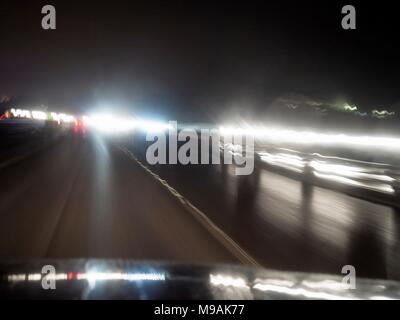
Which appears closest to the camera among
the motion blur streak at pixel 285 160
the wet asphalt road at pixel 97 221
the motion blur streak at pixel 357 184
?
the wet asphalt road at pixel 97 221

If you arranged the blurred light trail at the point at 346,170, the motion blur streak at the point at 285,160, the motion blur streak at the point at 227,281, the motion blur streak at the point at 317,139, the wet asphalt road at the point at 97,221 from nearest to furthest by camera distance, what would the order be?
the motion blur streak at the point at 227,281, the wet asphalt road at the point at 97,221, the blurred light trail at the point at 346,170, the motion blur streak at the point at 285,160, the motion blur streak at the point at 317,139

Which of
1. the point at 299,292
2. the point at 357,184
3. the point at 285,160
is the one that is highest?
the point at 299,292

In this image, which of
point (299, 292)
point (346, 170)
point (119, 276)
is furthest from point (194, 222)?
point (346, 170)

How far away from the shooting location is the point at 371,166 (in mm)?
19875

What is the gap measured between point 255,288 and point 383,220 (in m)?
9.28

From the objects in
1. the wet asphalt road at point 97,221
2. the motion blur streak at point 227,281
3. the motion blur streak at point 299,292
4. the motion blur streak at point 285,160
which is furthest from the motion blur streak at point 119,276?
the motion blur streak at point 285,160

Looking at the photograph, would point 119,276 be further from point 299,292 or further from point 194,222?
point 194,222

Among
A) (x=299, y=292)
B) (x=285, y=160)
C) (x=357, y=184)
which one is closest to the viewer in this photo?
(x=299, y=292)

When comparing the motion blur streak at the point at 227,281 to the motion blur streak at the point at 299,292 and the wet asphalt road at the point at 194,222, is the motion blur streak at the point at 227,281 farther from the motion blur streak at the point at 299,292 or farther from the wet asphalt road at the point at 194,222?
the wet asphalt road at the point at 194,222

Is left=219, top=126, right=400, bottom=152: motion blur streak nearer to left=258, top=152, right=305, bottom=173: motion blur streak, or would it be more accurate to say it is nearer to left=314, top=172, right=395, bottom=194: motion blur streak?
left=258, top=152, right=305, bottom=173: motion blur streak

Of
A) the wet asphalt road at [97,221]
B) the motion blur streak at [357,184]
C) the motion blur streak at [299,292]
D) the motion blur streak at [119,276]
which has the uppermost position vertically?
the motion blur streak at [119,276]

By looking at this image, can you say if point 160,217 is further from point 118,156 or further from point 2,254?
point 118,156

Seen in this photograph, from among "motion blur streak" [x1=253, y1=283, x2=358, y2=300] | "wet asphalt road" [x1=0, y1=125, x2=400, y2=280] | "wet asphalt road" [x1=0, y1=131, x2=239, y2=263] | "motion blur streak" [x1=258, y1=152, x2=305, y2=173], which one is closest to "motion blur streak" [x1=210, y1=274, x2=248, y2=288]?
"motion blur streak" [x1=253, y1=283, x2=358, y2=300]
